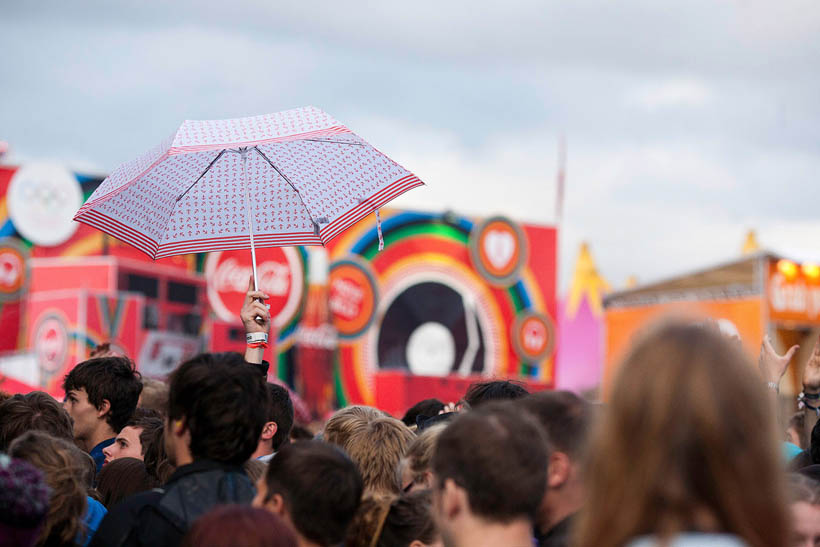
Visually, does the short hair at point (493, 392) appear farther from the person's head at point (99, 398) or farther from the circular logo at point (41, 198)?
the circular logo at point (41, 198)

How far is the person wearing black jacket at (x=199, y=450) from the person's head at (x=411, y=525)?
0.46 metres

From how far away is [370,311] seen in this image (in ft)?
63.3

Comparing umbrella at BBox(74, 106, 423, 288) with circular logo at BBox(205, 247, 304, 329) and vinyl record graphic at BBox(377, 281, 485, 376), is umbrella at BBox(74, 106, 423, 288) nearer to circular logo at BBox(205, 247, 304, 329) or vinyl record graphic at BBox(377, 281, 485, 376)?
circular logo at BBox(205, 247, 304, 329)

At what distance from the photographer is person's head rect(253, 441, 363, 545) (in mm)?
2557

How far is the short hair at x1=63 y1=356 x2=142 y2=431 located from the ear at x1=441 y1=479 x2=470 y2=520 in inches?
117

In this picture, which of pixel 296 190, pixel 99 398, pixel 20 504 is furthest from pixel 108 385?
pixel 20 504

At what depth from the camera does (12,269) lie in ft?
54.1

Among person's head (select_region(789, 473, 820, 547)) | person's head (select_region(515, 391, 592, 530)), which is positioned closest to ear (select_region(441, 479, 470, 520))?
person's head (select_region(515, 391, 592, 530))

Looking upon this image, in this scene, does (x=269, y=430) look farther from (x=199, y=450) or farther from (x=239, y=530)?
(x=239, y=530)

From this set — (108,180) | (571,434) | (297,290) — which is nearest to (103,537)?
(571,434)

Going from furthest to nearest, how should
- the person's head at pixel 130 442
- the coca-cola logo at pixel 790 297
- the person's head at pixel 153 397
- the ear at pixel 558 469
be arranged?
the coca-cola logo at pixel 790 297 < the person's head at pixel 153 397 < the person's head at pixel 130 442 < the ear at pixel 558 469

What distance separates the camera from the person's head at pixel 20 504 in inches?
88.7

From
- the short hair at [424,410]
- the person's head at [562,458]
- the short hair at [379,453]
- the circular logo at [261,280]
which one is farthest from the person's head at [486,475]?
the circular logo at [261,280]

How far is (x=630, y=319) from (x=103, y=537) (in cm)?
1374
